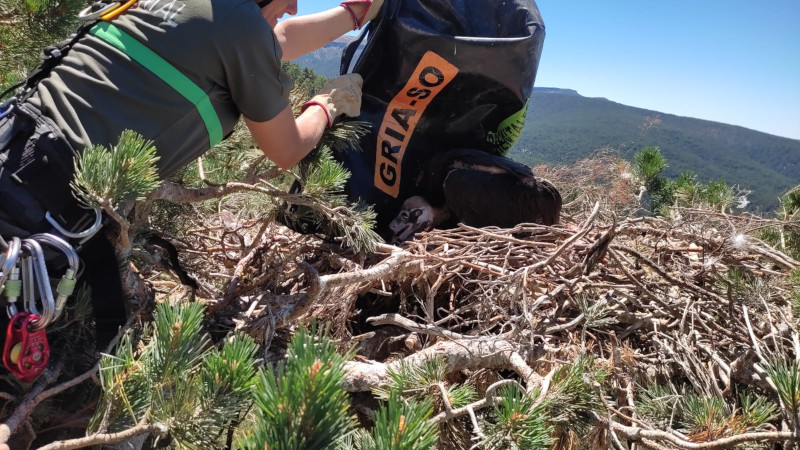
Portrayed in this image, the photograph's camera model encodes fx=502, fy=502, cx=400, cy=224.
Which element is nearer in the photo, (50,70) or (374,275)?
(50,70)

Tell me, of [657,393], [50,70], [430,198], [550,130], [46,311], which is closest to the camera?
[46,311]

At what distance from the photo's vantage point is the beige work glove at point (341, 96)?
81.9 inches

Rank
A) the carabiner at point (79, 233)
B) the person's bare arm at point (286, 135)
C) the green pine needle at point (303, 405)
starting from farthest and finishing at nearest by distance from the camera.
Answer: the person's bare arm at point (286, 135), the carabiner at point (79, 233), the green pine needle at point (303, 405)

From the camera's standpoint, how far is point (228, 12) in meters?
1.36

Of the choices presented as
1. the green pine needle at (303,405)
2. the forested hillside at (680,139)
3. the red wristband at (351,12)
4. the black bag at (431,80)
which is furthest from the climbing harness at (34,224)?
the forested hillside at (680,139)

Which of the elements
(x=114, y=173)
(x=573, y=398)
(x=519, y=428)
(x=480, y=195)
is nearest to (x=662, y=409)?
(x=573, y=398)

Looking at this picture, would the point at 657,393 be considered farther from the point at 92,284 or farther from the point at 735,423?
the point at 92,284

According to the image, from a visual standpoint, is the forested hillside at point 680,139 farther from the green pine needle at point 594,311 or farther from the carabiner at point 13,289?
the carabiner at point 13,289

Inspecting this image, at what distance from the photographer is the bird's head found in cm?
274

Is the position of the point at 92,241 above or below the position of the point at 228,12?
below

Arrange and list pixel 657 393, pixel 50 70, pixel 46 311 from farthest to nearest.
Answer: pixel 657 393, pixel 50 70, pixel 46 311

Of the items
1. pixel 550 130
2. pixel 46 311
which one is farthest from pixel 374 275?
pixel 550 130

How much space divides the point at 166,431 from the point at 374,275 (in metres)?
1.06

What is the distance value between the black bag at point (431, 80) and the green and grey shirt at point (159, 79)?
126cm
